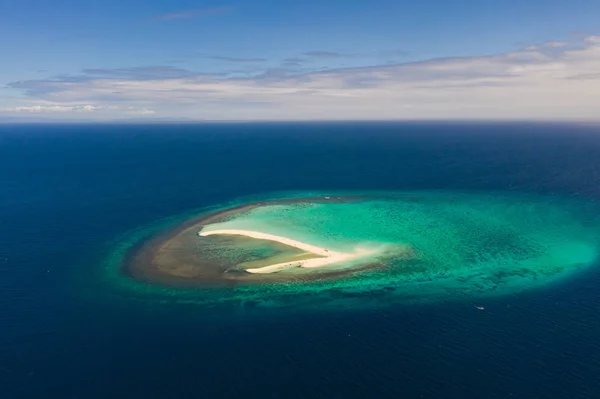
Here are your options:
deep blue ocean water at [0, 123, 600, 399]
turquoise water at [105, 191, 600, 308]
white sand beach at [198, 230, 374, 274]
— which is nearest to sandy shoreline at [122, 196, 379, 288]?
white sand beach at [198, 230, 374, 274]

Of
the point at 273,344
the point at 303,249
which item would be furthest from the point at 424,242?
the point at 273,344

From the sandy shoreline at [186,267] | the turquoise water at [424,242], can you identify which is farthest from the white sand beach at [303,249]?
the turquoise water at [424,242]

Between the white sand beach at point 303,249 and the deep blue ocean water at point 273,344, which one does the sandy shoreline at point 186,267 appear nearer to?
the white sand beach at point 303,249

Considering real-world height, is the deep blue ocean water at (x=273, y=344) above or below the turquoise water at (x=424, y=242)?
below

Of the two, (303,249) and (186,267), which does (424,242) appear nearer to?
(303,249)

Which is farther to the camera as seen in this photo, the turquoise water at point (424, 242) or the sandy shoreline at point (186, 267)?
the sandy shoreline at point (186, 267)

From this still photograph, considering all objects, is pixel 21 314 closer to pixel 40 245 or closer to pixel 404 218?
pixel 40 245
